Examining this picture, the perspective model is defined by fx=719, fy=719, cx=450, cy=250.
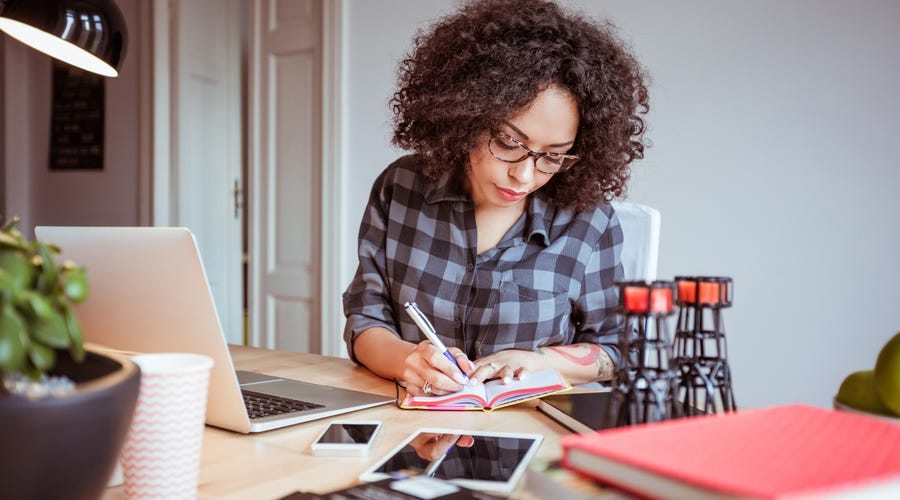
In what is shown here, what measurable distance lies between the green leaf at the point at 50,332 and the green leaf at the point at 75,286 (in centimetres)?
2

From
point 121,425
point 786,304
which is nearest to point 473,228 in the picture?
point 121,425

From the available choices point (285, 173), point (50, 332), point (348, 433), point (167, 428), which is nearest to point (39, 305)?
point (50, 332)

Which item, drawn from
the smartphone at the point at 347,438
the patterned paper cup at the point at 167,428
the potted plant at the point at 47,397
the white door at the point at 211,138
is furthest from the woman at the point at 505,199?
the white door at the point at 211,138

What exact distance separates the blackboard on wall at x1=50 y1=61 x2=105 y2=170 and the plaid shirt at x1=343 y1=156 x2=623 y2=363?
2.97 metres

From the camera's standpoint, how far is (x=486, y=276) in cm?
145

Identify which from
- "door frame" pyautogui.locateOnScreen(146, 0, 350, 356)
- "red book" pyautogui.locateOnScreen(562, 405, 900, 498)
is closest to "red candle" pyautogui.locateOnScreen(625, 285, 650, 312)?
"red book" pyautogui.locateOnScreen(562, 405, 900, 498)

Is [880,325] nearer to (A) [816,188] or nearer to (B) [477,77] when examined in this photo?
(A) [816,188]

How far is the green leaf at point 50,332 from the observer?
0.47m

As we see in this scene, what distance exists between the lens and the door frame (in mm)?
3105

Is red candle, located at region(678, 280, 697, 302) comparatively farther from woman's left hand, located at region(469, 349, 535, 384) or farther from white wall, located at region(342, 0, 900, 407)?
white wall, located at region(342, 0, 900, 407)

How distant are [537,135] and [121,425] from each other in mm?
946

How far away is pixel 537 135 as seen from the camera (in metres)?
1.30

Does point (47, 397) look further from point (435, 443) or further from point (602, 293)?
point (602, 293)

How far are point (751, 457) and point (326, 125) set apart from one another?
2.86 meters
